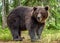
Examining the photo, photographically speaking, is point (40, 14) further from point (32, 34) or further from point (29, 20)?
point (32, 34)

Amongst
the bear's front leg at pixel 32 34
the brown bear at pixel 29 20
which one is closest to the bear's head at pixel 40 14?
the brown bear at pixel 29 20

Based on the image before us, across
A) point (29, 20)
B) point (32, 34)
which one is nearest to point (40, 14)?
point (29, 20)

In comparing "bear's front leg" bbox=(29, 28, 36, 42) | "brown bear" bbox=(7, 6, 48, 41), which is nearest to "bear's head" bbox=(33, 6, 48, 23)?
"brown bear" bbox=(7, 6, 48, 41)

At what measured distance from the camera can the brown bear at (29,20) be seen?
8.34 m

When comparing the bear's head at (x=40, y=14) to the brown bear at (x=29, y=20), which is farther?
the brown bear at (x=29, y=20)

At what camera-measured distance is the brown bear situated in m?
8.34

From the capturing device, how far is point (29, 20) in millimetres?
8586

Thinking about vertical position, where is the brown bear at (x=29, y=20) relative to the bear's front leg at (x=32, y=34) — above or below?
above

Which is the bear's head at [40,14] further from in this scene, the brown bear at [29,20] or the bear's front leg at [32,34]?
the bear's front leg at [32,34]

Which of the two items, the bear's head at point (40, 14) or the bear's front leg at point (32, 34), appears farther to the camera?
the bear's front leg at point (32, 34)

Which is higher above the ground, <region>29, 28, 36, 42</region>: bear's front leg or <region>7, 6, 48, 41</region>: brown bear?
<region>7, 6, 48, 41</region>: brown bear

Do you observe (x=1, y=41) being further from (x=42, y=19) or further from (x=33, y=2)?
(x=33, y=2)

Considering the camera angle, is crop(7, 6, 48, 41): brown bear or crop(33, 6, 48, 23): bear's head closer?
crop(33, 6, 48, 23): bear's head

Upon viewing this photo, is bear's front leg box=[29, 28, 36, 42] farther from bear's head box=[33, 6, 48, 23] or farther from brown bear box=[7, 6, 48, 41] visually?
bear's head box=[33, 6, 48, 23]
